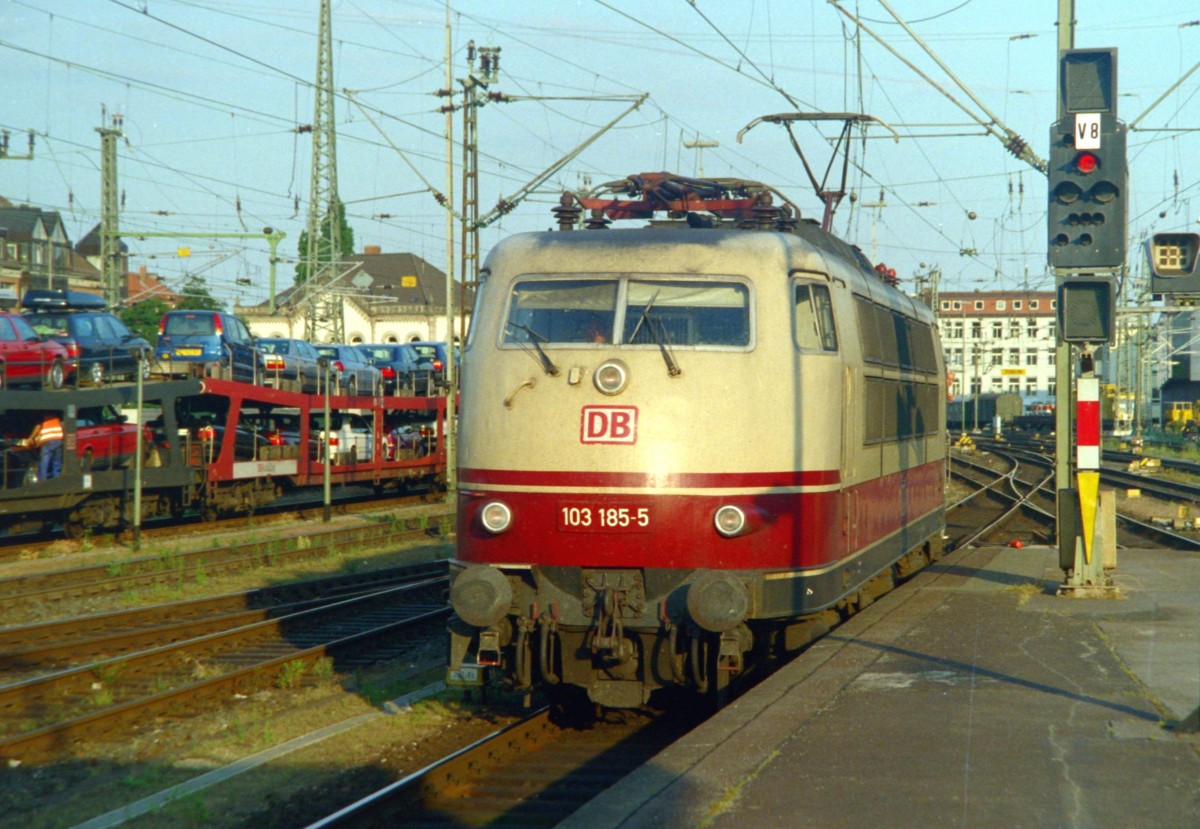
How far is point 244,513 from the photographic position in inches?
1108

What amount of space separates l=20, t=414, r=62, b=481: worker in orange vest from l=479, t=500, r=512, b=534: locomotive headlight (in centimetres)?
1525

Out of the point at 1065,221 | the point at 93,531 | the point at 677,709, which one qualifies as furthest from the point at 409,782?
the point at 93,531

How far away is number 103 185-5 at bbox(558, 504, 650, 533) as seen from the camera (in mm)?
8109

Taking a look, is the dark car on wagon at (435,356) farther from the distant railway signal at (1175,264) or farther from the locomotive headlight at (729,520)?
the locomotive headlight at (729,520)

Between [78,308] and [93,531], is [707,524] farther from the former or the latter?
[78,308]

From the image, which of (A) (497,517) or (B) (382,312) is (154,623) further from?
(B) (382,312)

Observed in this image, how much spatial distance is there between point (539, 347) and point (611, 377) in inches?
20.4

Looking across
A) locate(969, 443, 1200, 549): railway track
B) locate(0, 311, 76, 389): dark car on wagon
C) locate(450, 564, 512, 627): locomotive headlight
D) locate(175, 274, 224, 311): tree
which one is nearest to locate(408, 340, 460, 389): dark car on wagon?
locate(0, 311, 76, 389): dark car on wagon

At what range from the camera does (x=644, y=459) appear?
8141mm

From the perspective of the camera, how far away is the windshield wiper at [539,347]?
27.5 feet

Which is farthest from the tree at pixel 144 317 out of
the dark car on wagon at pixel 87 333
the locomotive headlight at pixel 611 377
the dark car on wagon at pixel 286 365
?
the locomotive headlight at pixel 611 377

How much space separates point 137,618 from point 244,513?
14.2 m

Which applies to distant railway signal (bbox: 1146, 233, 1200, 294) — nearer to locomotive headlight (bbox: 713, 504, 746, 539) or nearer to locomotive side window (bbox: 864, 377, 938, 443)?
locomotive side window (bbox: 864, 377, 938, 443)

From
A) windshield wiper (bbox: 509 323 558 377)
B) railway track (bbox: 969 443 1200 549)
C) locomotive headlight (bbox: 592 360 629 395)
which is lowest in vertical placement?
railway track (bbox: 969 443 1200 549)
